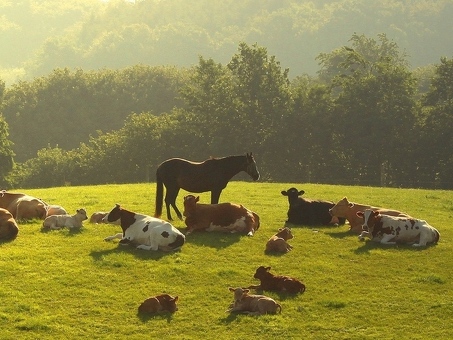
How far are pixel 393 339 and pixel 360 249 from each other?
21.0 feet

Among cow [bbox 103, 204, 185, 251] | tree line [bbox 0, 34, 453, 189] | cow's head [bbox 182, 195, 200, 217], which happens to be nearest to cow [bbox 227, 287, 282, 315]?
cow [bbox 103, 204, 185, 251]

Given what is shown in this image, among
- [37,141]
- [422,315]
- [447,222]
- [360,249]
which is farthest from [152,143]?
[422,315]

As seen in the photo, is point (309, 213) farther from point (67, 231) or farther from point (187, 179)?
point (67, 231)

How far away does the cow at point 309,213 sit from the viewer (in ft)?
80.5

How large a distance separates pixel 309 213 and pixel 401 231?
379 centimetres

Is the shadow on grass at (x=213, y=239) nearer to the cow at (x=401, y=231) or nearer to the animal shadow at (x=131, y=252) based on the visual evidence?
the animal shadow at (x=131, y=252)

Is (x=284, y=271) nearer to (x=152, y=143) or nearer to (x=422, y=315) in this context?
(x=422, y=315)

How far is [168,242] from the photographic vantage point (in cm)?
1984

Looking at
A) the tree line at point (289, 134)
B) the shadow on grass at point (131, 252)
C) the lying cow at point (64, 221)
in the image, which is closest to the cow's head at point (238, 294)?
the shadow on grass at point (131, 252)

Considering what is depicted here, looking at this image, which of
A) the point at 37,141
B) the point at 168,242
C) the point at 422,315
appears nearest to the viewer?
the point at 422,315

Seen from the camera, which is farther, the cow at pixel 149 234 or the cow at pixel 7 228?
the cow at pixel 7 228

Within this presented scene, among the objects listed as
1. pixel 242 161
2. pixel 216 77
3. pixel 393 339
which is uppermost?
pixel 216 77

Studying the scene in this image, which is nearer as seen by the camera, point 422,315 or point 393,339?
point 393,339

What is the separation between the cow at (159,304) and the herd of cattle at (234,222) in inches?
65.1
